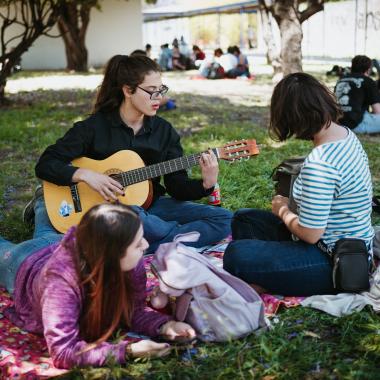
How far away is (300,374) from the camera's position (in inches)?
107

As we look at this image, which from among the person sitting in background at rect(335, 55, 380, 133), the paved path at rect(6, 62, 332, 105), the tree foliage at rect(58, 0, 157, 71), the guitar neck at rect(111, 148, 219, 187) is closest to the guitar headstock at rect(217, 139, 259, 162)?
the guitar neck at rect(111, 148, 219, 187)

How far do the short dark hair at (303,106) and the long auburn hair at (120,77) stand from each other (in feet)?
4.55

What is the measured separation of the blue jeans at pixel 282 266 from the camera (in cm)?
330

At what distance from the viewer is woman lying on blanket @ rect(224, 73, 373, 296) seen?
10.1ft

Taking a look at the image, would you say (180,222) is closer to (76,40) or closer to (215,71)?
(215,71)

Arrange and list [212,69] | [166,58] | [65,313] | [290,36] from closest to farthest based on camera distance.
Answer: [65,313], [290,36], [212,69], [166,58]

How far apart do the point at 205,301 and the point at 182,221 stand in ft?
5.11

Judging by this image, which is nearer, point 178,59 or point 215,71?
point 215,71

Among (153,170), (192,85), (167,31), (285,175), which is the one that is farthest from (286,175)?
(167,31)

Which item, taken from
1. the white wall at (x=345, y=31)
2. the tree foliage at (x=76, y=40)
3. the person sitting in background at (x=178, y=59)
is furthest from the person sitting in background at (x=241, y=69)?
the white wall at (x=345, y=31)

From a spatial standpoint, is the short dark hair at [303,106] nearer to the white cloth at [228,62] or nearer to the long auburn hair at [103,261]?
the long auburn hair at [103,261]

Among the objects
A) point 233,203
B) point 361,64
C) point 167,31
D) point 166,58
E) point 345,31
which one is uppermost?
point 167,31

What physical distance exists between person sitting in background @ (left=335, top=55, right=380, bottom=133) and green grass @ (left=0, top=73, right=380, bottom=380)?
0.99 feet

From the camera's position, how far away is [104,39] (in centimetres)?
2502
